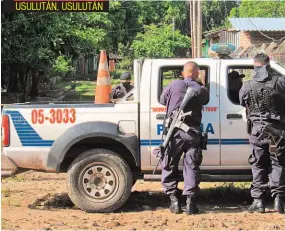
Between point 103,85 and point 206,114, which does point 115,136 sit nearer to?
point 206,114

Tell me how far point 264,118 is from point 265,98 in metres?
0.23

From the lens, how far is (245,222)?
547cm

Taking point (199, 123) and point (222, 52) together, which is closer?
point (199, 123)

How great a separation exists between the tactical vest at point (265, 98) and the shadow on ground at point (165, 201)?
133cm

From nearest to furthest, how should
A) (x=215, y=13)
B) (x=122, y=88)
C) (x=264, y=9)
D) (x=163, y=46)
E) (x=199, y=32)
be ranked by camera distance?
(x=122, y=88) < (x=199, y=32) < (x=264, y=9) < (x=163, y=46) < (x=215, y=13)

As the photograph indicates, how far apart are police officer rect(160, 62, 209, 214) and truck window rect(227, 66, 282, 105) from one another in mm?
477

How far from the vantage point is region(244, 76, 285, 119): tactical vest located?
564 centimetres

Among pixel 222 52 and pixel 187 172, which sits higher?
pixel 222 52

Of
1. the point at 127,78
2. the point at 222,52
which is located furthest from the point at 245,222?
the point at 127,78

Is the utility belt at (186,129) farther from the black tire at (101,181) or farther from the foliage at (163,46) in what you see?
the foliage at (163,46)

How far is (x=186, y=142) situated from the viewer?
5746mm

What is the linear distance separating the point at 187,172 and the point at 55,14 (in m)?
15.4

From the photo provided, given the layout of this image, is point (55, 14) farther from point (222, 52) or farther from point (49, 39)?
point (222, 52)

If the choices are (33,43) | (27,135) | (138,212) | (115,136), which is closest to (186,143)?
(115,136)
